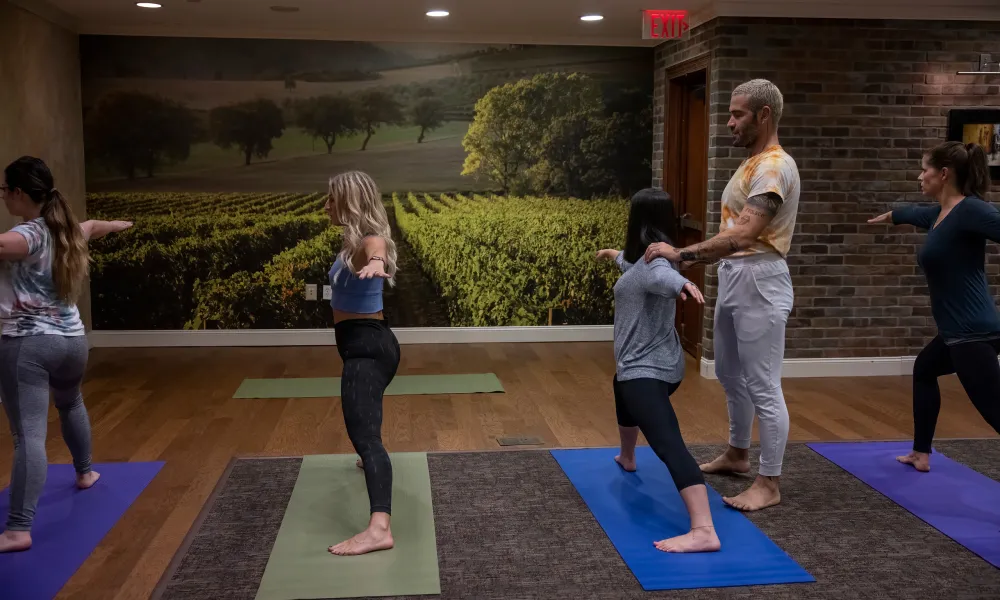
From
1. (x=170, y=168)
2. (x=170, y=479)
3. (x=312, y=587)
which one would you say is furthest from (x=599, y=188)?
(x=312, y=587)

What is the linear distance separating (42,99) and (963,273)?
5.36 meters

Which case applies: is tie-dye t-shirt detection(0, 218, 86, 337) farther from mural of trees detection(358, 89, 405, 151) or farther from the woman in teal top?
mural of trees detection(358, 89, 405, 151)

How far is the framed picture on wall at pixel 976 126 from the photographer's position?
551cm

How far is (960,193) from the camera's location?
10.9 ft

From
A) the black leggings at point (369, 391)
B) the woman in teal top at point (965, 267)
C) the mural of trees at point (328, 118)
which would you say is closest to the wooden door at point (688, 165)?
the mural of trees at point (328, 118)

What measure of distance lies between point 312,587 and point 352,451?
1.44 metres

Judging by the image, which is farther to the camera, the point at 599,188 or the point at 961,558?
the point at 599,188

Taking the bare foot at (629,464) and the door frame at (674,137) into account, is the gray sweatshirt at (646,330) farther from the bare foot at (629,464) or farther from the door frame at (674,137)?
the door frame at (674,137)

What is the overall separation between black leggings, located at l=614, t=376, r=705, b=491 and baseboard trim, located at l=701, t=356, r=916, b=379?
275 centimetres

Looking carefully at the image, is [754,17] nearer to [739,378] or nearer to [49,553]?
[739,378]

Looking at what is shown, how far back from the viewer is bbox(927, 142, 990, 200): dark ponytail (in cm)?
329

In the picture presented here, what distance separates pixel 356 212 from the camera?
114 inches

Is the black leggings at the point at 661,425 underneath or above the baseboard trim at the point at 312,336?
above

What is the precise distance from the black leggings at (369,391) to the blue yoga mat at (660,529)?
814 mm
